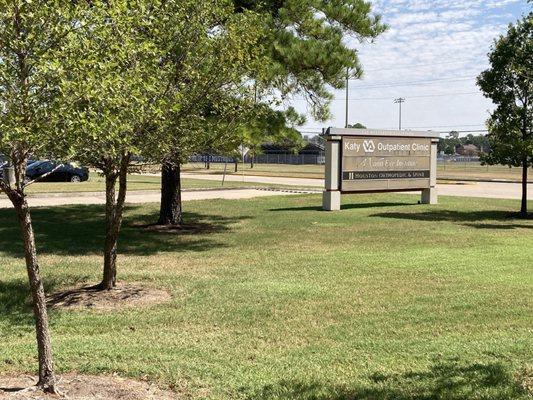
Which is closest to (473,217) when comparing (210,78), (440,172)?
(210,78)

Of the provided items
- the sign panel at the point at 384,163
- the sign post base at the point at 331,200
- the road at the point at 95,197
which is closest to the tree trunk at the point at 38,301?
the sign post base at the point at 331,200

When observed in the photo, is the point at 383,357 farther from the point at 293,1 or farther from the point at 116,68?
the point at 293,1

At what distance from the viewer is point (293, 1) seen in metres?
13.0

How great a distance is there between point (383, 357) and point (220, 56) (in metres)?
4.38

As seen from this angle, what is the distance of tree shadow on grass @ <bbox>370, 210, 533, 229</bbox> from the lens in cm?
1472

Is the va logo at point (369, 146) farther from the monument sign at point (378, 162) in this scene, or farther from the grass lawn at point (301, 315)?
the grass lawn at point (301, 315)

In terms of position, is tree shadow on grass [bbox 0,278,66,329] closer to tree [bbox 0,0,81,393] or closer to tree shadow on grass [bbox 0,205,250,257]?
tree shadow on grass [bbox 0,205,250,257]

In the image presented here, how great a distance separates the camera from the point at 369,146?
1923 cm

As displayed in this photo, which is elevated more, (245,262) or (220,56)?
(220,56)

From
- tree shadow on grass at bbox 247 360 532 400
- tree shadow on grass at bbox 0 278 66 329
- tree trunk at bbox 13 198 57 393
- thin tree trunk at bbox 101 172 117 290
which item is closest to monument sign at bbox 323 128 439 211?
thin tree trunk at bbox 101 172 117 290

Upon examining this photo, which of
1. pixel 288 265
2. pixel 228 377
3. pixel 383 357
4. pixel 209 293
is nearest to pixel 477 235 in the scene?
pixel 288 265

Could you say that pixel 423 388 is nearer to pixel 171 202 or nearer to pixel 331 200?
pixel 171 202

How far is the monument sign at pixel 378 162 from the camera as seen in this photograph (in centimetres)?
1833

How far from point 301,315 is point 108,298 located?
246cm
